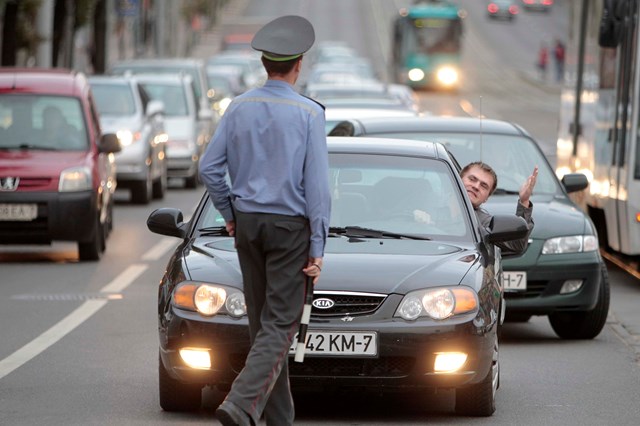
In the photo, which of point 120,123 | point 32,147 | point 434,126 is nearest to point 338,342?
point 434,126

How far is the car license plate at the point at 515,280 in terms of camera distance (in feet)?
40.0

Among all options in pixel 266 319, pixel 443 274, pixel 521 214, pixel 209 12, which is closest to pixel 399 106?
pixel 521 214

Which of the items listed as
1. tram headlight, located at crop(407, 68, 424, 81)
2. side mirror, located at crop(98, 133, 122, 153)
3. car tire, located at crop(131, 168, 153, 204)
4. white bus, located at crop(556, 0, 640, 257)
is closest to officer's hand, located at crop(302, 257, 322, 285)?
white bus, located at crop(556, 0, 640, 257)

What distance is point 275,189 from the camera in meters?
7.20

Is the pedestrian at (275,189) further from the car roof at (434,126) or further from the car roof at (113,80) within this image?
the car roof at (113,80)

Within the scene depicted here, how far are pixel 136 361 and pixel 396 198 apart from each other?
2185mm

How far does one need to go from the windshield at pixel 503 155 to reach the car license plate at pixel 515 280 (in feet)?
4.93

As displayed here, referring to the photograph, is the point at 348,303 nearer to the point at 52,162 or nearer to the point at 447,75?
the point at 52,162

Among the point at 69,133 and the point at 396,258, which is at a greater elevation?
the point at 396,258

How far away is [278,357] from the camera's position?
286 inches

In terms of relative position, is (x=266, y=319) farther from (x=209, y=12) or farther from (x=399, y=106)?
(x=209, y=12)

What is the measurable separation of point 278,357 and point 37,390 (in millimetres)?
2829

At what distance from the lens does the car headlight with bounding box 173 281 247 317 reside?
8.45 m

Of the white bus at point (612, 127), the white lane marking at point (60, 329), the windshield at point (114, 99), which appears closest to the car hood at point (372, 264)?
the white lane marking at point (60, 329)
